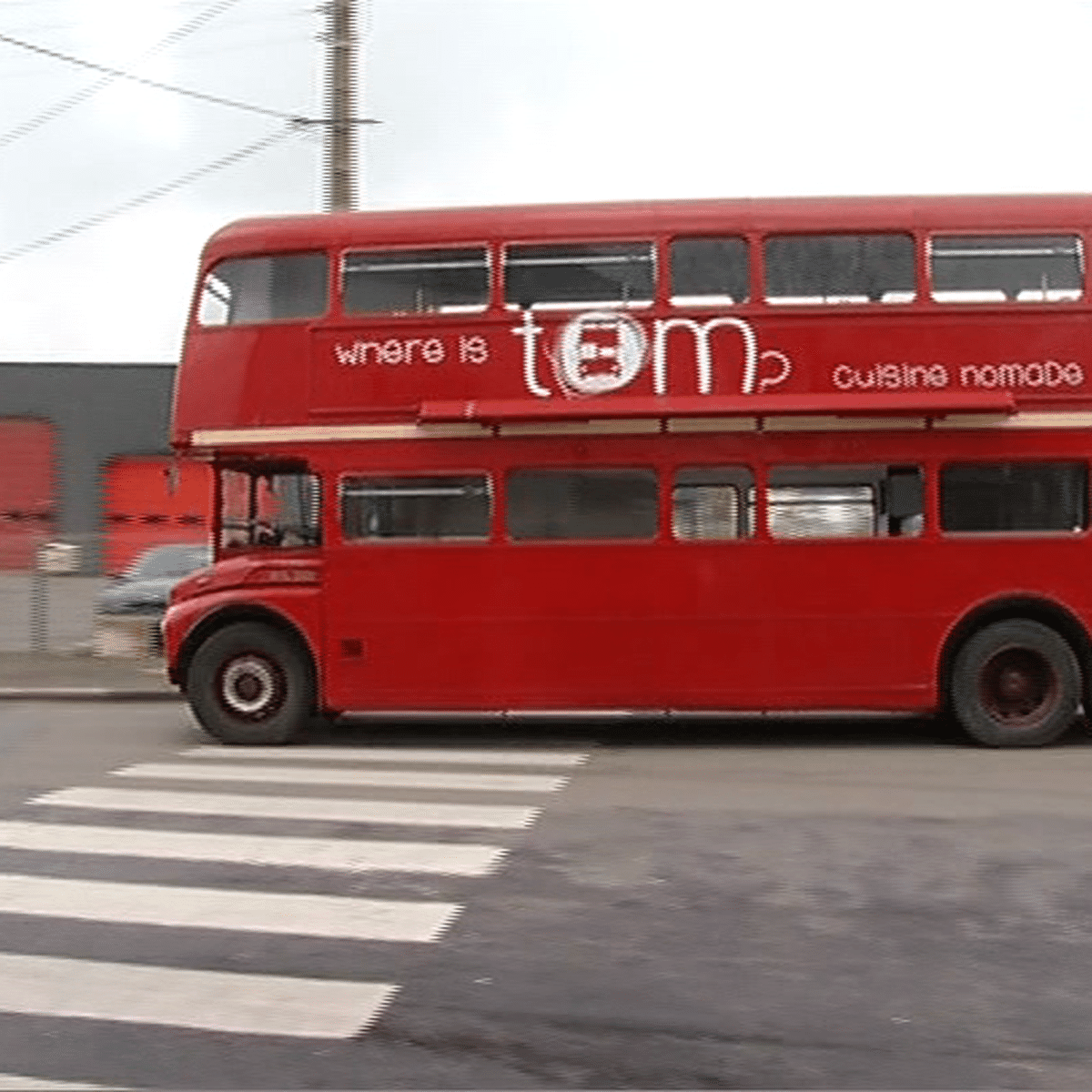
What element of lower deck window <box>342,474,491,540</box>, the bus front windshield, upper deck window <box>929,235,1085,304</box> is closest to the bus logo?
lower deck window <box>342,474,491,540</box>

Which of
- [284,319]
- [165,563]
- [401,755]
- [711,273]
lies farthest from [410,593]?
[165,563]

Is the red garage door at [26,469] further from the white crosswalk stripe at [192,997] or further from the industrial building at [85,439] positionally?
the white crosswalk stripe at [192,997]

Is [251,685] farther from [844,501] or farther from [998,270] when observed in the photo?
[998,270]

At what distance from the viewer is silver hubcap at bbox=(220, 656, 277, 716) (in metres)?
11.7

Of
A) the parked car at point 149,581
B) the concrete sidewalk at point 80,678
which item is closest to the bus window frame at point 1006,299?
the concrete sidewalk at point 80,678

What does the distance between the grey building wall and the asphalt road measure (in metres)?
29.9

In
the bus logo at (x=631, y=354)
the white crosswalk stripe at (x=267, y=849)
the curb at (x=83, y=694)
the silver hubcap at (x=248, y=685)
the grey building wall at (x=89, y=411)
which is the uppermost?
the grey building wall at (x=89, y=411)

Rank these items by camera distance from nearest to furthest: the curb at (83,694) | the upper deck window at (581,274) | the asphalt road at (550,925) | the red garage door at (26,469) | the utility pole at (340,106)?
1. the asphalt road at (550,925)
2. the upper deck window at (581,274)
3. the curb at (83,694)
4. the utility pole at (340,106)
5. the red garage door at (26,469)

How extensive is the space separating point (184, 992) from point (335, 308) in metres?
7.32

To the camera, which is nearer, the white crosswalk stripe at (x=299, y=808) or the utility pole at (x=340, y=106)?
the white crosswalk stripe at (x=299, y=808)

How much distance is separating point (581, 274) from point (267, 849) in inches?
221

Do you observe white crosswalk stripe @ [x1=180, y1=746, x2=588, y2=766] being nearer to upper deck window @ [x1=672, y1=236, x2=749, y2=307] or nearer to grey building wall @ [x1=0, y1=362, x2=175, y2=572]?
upper deck window @ [x1=672, y1=236, x2=749, y2=307]

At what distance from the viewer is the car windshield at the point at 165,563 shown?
20.1 metres

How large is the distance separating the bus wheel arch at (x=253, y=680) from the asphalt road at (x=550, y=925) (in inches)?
45.9
